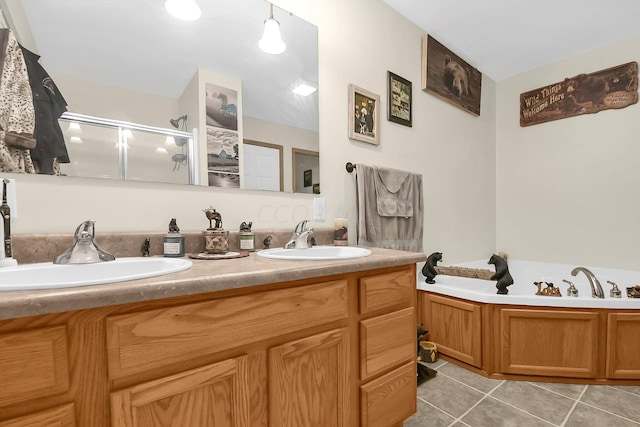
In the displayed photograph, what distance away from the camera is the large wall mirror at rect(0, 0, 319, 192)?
1.04 meters

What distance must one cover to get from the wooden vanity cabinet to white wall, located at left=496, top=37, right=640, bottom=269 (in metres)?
2.56

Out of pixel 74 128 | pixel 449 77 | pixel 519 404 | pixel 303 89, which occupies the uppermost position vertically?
pixel 449 77

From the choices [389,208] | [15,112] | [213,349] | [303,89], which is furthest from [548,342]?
[15,112]

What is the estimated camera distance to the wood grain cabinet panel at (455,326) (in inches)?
73.1

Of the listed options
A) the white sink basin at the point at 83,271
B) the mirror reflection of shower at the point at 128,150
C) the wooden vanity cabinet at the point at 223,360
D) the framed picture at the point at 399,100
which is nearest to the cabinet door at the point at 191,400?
the wooden vanity cabinet at the point at 223,360

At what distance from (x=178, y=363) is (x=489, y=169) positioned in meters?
3.40

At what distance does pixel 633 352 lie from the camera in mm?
1707

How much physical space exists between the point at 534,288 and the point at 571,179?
3.62 ft

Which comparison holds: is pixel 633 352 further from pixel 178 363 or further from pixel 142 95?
pixel 142 95

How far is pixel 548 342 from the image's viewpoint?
1.75 m

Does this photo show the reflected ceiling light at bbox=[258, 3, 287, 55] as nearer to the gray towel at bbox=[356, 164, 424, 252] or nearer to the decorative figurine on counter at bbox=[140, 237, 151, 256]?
the gray towel at bbox=[356, 164, 424, 252]

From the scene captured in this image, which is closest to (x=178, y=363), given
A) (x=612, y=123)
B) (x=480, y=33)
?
(x=480, y=33)

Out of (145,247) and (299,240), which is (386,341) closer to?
(299,240)

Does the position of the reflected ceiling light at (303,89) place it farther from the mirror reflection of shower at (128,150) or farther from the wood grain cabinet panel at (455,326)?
the wood grain cabinet panel at (455,326)
